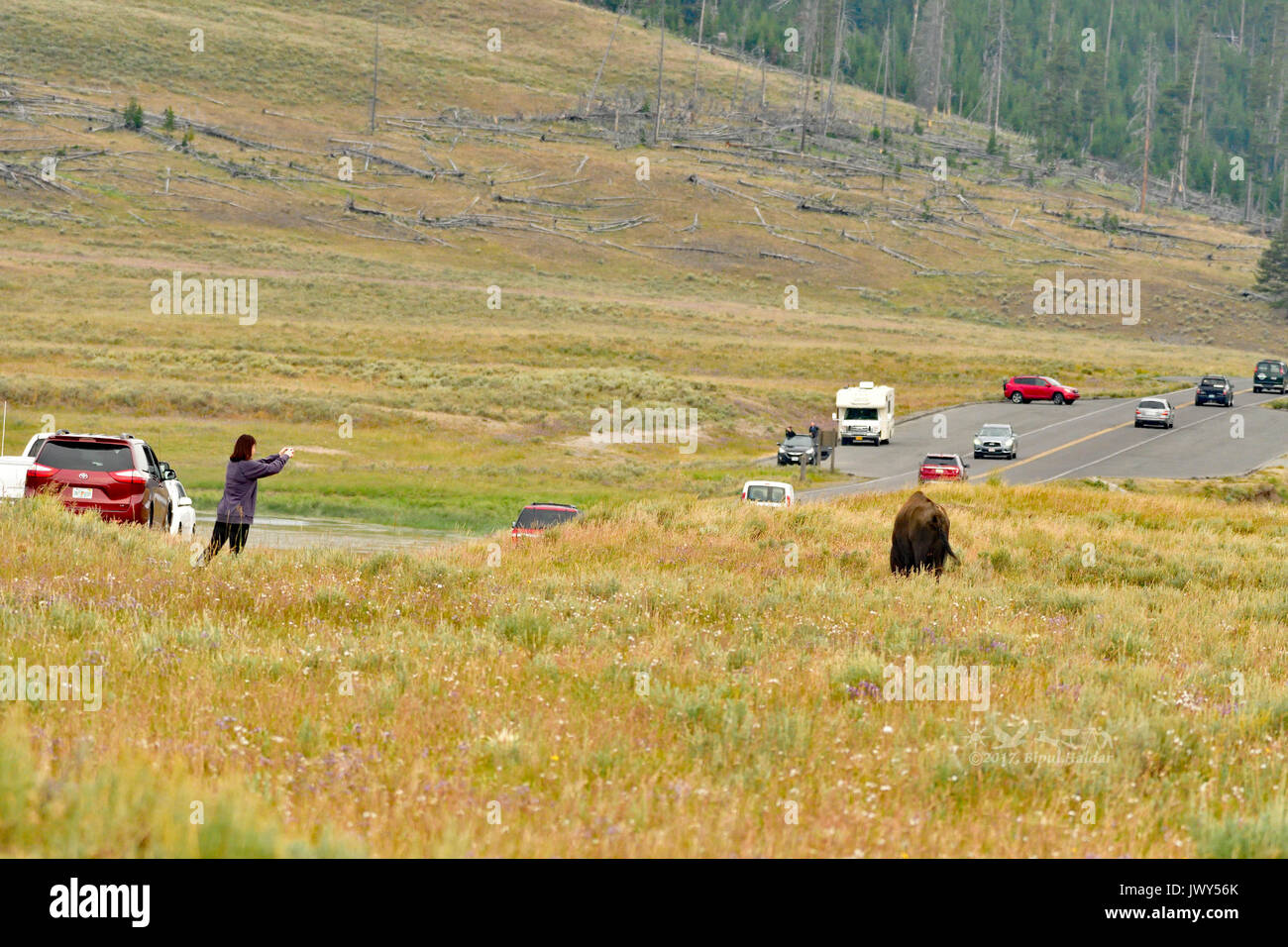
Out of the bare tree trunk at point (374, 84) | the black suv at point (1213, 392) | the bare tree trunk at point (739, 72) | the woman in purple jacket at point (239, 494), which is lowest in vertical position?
the woman in purple jacket at point (239, 494)

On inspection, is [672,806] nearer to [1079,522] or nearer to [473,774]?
[473,774]

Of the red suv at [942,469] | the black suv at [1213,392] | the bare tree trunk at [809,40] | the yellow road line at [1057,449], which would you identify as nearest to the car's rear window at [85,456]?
the red suv at [942,469]

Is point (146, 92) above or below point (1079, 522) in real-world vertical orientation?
above

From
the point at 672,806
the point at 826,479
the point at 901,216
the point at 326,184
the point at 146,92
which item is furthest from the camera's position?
the point at 901,216

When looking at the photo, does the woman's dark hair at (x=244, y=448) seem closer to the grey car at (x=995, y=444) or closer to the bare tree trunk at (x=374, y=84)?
the grey car at (x=995, y=444)

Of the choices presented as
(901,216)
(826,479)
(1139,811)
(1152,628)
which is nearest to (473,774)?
(1139,811)

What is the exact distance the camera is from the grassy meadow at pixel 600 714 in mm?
5344

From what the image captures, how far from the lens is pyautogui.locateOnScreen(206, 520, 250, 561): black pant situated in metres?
13.8

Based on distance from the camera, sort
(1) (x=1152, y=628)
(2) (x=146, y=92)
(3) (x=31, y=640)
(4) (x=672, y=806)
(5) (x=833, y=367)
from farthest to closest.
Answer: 1. (2) (x=146, y=92)
2. (5) (x=833, y=367)
3. (1) (x=1152, y=628)
4. (3) (x=31, y=640)
5. (4) (x=672, y=806)

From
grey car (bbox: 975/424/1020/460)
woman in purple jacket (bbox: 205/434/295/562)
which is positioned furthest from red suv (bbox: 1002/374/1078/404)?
woman in purple jacket (bbox: 205/434/295/562)

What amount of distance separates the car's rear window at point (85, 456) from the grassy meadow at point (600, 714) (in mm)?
2804

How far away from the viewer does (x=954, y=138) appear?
166 m

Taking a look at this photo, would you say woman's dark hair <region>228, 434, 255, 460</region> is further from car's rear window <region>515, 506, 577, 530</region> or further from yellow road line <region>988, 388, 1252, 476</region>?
yellow road line <region>988, 388, 1252, 476</region>
